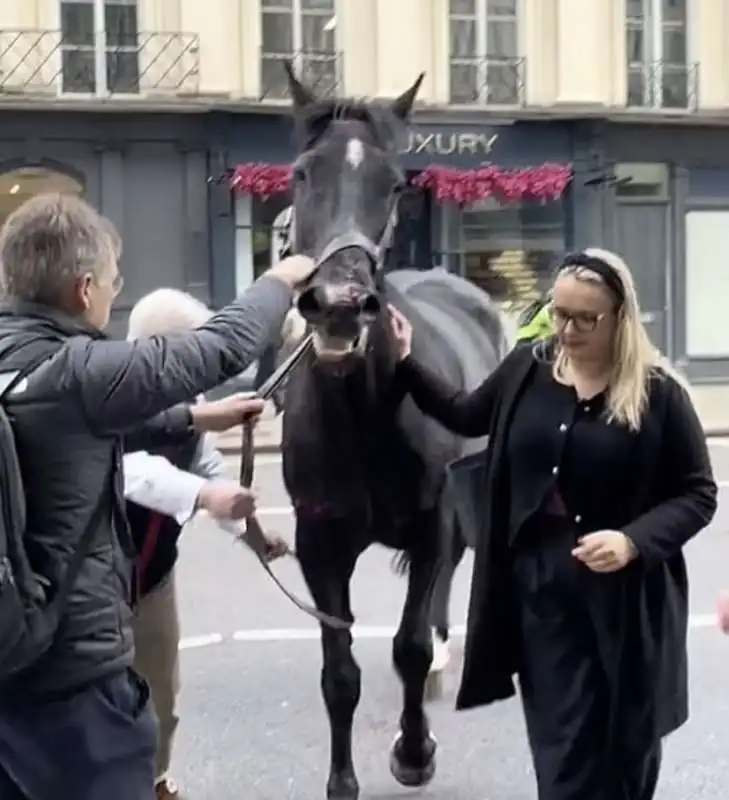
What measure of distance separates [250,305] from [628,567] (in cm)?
121

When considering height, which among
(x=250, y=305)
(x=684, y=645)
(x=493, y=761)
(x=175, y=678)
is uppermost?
(x=250, y=305)

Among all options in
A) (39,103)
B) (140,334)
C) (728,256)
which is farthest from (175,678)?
(728,256)

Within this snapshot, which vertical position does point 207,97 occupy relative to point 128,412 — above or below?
above

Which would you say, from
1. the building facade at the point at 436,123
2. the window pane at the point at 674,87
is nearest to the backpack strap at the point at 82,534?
the building facade at the point at 436,123

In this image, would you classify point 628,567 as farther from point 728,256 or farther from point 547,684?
point 728,256

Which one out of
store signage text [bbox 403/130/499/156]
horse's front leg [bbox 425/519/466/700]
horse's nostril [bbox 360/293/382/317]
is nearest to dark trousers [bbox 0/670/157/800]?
horse's nostril [bbox 360/293/382/317]

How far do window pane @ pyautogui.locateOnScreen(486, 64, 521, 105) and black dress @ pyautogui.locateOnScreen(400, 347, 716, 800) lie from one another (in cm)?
1602

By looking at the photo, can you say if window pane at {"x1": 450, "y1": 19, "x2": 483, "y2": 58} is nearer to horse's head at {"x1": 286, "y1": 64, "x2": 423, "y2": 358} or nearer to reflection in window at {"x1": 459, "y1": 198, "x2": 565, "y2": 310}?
reflection in window at {"x1": 459, "y1": 198, "x2": 565, "y2": 310}

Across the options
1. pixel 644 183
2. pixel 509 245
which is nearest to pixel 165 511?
pixel 509 245

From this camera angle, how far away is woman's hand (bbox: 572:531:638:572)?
3500mm

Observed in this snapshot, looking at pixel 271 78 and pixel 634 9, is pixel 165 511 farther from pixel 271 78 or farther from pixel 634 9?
pixel 634 9

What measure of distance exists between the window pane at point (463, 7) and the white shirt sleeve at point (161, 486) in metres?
15.9

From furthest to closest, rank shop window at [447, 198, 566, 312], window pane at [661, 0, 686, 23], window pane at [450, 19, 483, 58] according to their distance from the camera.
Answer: window pane at [661, 0, 686, 23]
shop window at [447, 198, 566, 312]
window pane at [450, 19, 483, 58]

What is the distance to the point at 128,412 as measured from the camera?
2.80 m
